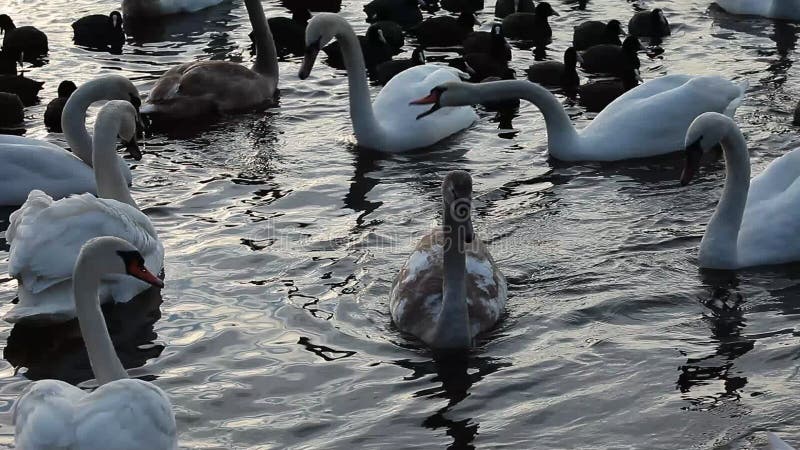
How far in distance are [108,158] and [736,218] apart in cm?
450

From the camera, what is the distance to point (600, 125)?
12570mm

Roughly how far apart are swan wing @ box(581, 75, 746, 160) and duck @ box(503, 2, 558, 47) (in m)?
4.16

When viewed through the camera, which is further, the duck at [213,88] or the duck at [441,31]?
the duck at [441,31]

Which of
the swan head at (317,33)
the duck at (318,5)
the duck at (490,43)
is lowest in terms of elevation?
the duck at (318,5)

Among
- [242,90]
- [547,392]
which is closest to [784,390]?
[547,392]

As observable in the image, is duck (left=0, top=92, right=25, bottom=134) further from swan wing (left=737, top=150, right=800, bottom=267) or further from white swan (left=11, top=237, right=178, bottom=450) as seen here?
white swan (left=11, top=237, right=178, bottom=450)

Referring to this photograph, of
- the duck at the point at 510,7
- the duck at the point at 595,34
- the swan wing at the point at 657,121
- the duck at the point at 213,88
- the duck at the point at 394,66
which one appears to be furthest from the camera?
the duck at the point at 510,7

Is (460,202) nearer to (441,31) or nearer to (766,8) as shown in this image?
(441,31)

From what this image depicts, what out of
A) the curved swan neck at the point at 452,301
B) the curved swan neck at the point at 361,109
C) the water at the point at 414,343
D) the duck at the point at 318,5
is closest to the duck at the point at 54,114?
the water at the point at 414,343

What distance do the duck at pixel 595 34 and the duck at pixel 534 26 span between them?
47 cm

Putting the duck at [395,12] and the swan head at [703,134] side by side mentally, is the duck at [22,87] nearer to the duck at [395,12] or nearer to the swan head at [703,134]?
the duck at [395,12]

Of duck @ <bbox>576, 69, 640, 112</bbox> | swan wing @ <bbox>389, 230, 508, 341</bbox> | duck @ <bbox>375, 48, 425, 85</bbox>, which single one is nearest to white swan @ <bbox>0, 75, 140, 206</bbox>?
swan wing @ <bbox>389, 230, 508, 341</bbox>

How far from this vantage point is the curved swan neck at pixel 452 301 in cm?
877

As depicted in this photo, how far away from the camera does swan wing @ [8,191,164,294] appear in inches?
358
